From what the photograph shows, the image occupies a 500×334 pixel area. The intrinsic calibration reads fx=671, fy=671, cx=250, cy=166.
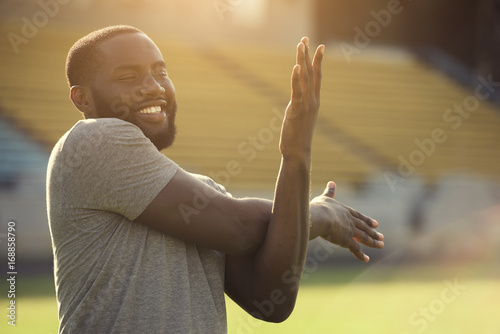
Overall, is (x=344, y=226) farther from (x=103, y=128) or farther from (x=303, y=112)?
(x=103, y=128)

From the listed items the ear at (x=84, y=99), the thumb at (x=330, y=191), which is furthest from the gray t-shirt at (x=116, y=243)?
the thumb at (x=330, y=191)

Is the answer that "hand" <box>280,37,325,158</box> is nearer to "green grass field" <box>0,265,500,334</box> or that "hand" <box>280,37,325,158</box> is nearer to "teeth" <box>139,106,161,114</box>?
"teeth" <box>139,106,161,114</box>

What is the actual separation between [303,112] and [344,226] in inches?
16.9

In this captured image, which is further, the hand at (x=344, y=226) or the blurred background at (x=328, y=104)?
the blurred background at (x=328, y=104)

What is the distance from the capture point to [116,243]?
1.57m

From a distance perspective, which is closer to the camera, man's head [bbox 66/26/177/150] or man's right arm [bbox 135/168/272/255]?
man's right arm [bbox 135/168/272/255]

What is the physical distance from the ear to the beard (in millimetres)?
23

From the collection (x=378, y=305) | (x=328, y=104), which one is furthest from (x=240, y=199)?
(x=328, y=104)

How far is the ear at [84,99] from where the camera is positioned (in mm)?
1829

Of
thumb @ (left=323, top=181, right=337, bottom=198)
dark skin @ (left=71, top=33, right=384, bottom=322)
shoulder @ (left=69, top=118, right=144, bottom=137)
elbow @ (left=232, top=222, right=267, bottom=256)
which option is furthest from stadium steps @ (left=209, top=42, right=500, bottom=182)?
shoulder @ (left=69, top=118, right=144, bottom=137)

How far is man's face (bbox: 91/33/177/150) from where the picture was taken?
5.74ft

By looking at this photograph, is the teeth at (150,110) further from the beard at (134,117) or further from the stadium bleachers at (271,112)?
the stadium bleachers at (271,112)

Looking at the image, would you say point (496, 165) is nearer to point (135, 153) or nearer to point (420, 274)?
point (420, 274)

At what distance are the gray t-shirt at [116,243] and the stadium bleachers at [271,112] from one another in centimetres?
890
